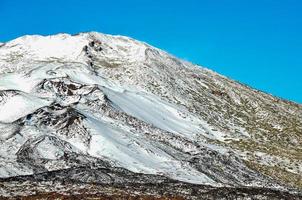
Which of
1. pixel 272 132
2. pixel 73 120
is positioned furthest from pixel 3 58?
pixel 272 132

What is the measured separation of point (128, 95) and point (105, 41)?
4343 cm

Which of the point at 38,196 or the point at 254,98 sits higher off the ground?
the point at 254,98

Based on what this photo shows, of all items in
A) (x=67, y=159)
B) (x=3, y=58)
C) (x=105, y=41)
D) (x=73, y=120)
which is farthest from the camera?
(x=105, y=41)

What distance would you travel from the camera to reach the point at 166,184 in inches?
2232

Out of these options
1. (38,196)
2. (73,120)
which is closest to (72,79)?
(73,120)

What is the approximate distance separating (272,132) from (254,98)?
23.2 meters

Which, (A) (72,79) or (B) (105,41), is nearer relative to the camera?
(A) (72,79)

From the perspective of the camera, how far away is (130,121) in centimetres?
9119

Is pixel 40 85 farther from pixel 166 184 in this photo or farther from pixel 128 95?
pixel 166 184

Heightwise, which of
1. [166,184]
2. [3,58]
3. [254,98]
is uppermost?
[254,98]

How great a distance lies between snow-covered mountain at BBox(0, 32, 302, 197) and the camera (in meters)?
72.1

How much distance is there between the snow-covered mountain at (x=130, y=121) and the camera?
72.1 meters

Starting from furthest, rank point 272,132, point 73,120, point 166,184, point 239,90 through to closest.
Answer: point 239,90
point 272,132
point 73,120
point 166,184

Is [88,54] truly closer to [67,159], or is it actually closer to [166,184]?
[67,159]
